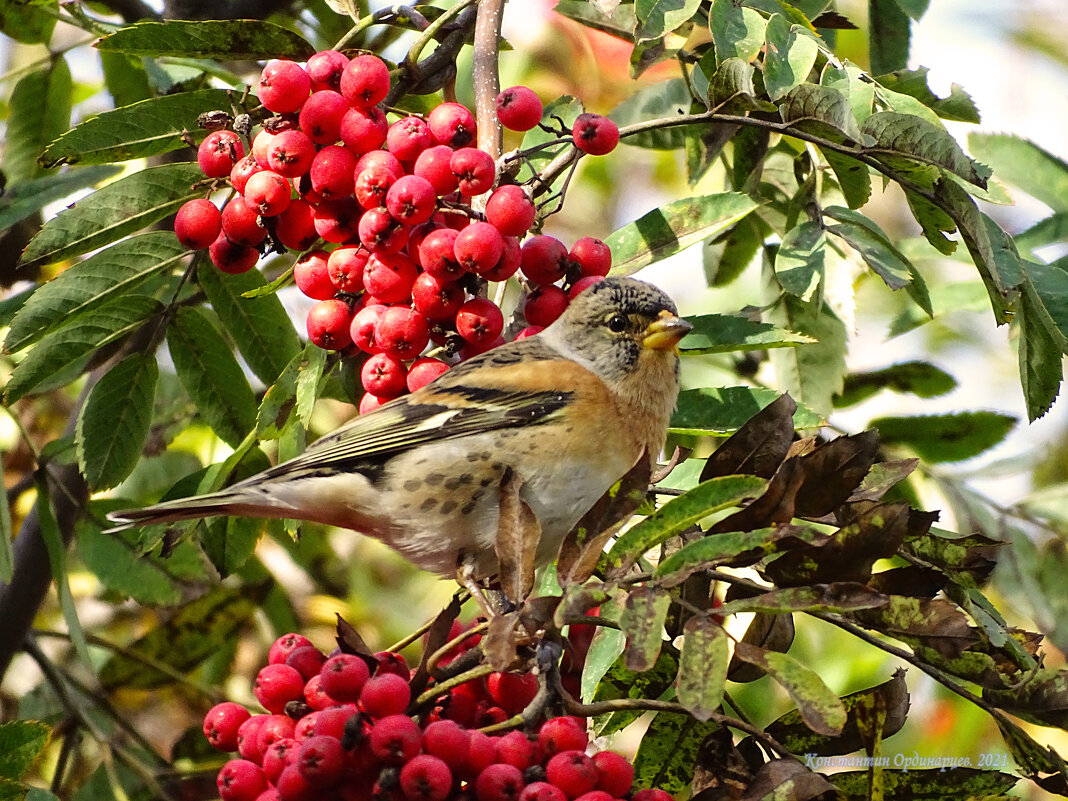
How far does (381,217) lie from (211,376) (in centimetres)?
78

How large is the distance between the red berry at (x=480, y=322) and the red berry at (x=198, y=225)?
586 mm

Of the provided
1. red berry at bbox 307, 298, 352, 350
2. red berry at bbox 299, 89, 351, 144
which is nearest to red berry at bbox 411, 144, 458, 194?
red berry at bbox 299, 89, 351, 144

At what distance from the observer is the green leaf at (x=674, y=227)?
7.60 ft

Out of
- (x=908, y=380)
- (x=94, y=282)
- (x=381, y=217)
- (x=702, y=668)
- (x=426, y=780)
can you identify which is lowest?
(x=908, y=380)

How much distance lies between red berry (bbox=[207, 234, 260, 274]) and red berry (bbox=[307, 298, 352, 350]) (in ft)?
0.61

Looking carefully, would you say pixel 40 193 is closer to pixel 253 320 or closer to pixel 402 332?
pixel 253 320

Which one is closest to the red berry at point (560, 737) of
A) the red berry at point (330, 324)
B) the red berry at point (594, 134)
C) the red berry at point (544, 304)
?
the red berry at point (544, 304)

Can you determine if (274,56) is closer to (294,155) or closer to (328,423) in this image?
(294,155)

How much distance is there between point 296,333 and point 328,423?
193cm

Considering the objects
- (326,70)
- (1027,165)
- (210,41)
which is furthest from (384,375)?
(1027,165)

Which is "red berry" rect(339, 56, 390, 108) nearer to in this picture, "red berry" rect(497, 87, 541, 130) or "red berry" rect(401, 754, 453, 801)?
"red berry" rect(497, 87, 541, 130)

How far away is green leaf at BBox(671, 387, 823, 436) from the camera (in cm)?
226

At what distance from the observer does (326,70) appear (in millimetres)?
2230

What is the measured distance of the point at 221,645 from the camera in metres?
3.55
